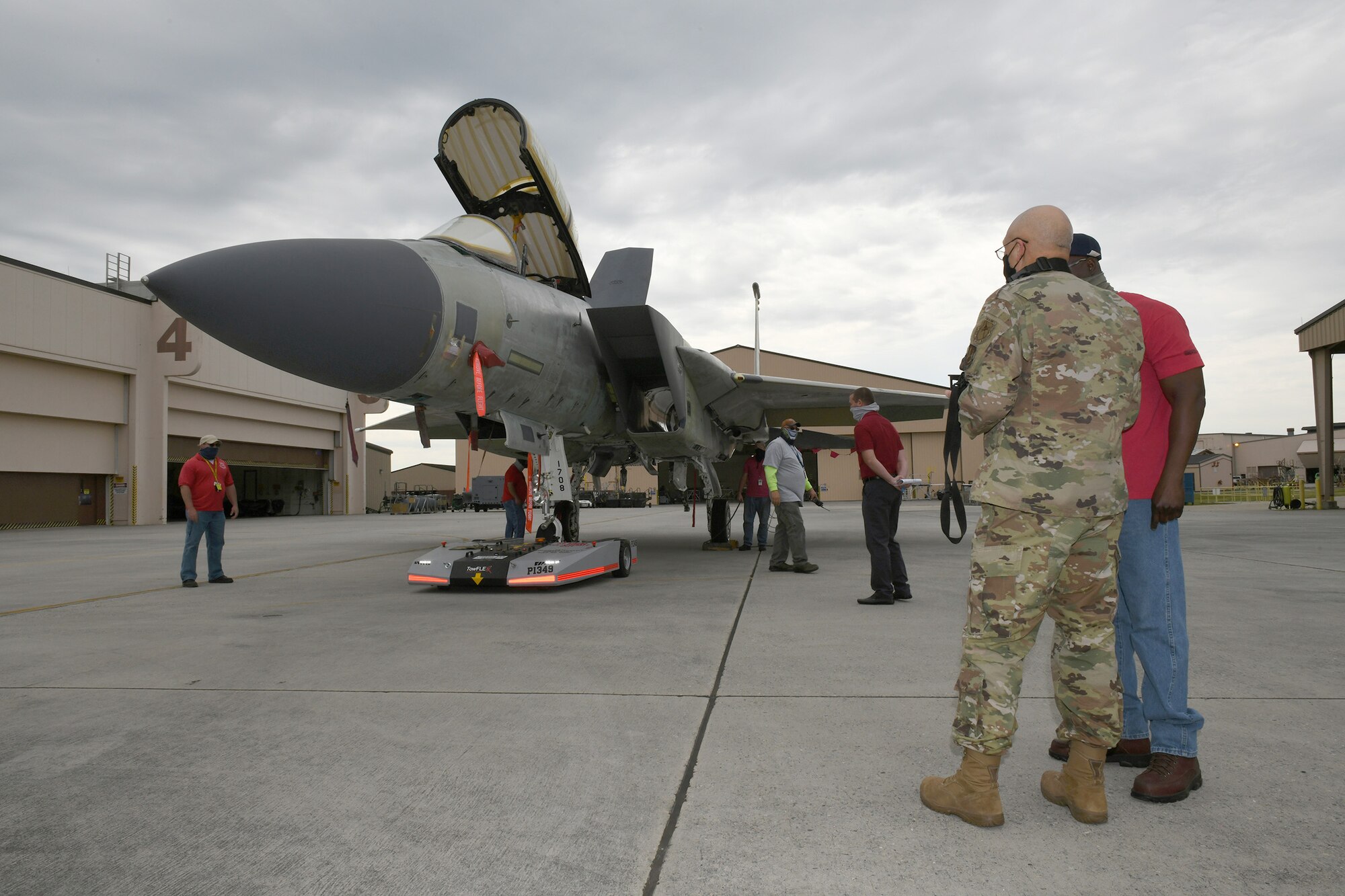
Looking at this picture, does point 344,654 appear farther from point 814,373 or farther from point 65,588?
point 814,373

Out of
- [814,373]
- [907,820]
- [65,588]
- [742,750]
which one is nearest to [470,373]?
[742,750]

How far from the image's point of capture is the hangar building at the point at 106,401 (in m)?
20.0

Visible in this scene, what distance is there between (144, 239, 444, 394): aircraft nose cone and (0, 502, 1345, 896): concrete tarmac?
166 centimetres

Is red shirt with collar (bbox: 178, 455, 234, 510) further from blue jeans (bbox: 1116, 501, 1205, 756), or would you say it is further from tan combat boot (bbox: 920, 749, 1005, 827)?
blue jeans (bbox: 1116, 501, 1205, 756)

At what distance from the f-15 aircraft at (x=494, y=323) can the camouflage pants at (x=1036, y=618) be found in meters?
3.86

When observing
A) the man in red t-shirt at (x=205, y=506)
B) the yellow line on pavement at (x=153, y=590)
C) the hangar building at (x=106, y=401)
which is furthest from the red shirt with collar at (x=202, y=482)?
the hangar building at (x=106, y=401)

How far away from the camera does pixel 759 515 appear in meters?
10.5

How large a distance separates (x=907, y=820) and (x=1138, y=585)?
1054mm

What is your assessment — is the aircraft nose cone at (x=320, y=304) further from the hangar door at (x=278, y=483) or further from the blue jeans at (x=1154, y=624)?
the hangar door at (x=278, y=483)

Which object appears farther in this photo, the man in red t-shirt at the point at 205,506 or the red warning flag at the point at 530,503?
the man in red t-shirt at the point at 205,506

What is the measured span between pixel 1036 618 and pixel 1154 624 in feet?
1.83

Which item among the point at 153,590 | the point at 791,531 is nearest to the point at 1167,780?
the point at 791,531

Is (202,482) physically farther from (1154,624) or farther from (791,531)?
(1154,624)

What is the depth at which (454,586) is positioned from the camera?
22.9 ft
